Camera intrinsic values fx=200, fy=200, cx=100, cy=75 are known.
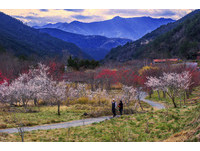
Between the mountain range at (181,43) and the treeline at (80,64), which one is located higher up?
the mountain range at (181,43)

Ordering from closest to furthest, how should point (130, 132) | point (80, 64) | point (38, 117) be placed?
1. point (130, 132)
2. point (38, 117)
3. point (80, 64)

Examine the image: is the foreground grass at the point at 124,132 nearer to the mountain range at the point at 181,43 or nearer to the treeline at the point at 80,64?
the treeline at the point at 80,64

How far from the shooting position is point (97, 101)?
2670cm

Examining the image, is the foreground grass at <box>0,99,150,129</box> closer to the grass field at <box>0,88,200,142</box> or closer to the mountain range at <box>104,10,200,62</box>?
the grass field at <box>0,88,200,142</box>

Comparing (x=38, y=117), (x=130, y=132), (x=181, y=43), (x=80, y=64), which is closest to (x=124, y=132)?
(x=130, y=132)

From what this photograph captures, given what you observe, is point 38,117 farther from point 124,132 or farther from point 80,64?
point 80,64

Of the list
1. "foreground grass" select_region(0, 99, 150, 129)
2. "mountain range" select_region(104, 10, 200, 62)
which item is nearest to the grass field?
"foreground grass" select_region(0, 99, 150, 129)

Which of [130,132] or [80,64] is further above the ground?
[80,64]

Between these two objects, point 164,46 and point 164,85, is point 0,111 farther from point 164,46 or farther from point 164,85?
point 164,46

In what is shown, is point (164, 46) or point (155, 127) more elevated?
point (164, 46)

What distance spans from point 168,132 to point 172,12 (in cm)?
992

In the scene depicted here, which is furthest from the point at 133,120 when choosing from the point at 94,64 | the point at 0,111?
the point at 94,64

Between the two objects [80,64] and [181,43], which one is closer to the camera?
[80,64]

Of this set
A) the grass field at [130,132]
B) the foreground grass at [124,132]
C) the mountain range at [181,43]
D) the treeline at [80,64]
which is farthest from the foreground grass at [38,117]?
the mountain range at [181,43]
